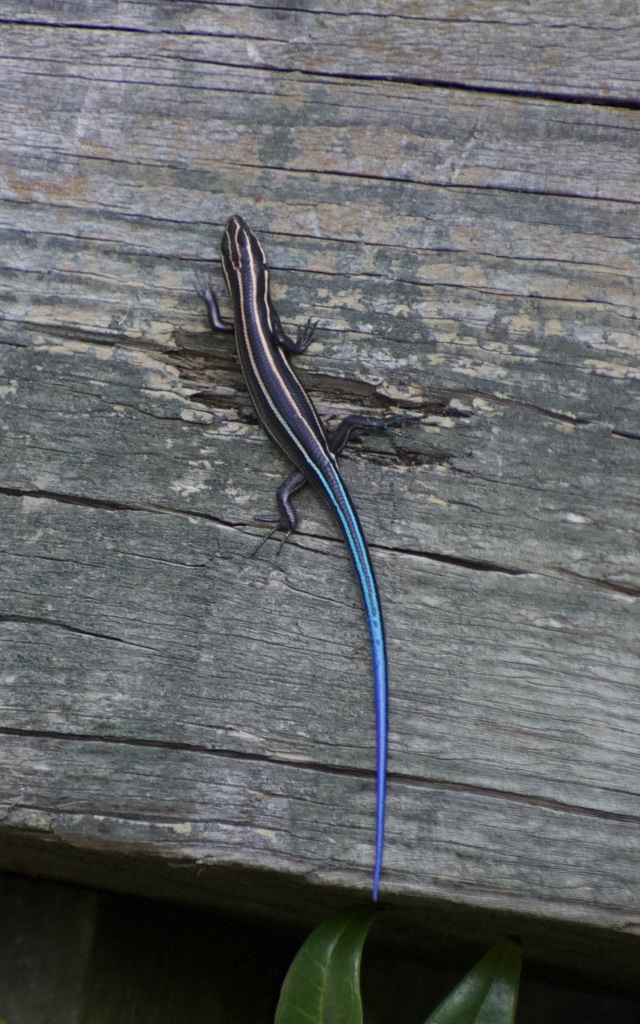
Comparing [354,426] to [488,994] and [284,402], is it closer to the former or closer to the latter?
[284,402]

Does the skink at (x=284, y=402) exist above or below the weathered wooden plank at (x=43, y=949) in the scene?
above

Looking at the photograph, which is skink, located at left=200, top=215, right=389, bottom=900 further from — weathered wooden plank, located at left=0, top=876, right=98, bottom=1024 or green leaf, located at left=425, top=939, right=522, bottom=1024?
weathered wooden plank, located at left=0, top=876, right=98, bottom=1024

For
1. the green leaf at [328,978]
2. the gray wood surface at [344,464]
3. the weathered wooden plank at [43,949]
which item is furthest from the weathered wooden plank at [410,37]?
the weathered wooden plank at [43,949]

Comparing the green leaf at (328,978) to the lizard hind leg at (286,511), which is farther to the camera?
the lizard hind leg at (286,511)

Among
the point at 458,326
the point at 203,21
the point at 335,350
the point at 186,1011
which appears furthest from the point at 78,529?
the point at 203,21

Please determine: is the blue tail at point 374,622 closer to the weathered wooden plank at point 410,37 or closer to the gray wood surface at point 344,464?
the gray wood surface at point 344,464

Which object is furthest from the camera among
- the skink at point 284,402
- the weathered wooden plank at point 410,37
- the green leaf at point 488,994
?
the weathered wooden plank at point 410,37

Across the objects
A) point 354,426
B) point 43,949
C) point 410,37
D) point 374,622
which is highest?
point 410,37

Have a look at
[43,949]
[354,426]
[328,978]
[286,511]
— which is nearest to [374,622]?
[286,511]

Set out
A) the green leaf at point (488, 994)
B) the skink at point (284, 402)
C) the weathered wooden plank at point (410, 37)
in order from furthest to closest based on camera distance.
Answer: the weathered wooden plank at point (410, 37) < the skink at point (284, 402) < the green leaf at point (488, 994)
